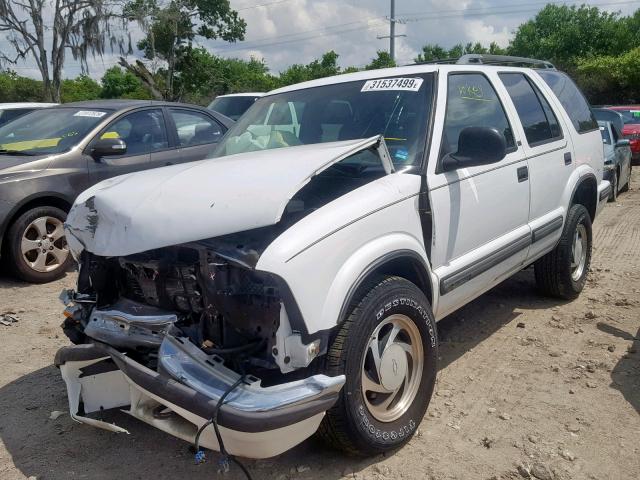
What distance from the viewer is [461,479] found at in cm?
287

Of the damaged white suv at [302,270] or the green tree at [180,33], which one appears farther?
the green tree at [180,33]

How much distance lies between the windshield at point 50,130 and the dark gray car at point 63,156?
10 millimetres

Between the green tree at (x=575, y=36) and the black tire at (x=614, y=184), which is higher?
the green tree at (x=575, y=36)

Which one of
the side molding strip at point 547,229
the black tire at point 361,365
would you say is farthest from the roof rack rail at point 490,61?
the black tire at point 361,365

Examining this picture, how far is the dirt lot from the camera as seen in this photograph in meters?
2.99

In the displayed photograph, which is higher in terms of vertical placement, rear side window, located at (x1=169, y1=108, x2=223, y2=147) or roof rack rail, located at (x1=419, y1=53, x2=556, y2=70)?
roof rack rail, located at (x1=419, y1=53, x2=556, y2=70)

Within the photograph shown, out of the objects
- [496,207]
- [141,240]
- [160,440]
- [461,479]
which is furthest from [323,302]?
[496,207]

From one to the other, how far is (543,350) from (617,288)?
1858 mm

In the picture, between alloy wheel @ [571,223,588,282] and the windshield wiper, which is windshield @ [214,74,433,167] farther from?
the windshield wiper

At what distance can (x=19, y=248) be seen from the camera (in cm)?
570

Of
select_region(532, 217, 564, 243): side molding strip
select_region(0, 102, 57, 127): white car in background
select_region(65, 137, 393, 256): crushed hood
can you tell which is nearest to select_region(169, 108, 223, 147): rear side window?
select_region(0, 102, 57, 127): white car in background

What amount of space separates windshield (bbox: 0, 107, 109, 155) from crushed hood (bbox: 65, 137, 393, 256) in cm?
341

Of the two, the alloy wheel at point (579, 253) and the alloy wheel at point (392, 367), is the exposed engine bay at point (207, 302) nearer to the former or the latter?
the alloy wheel at point (392, 367)

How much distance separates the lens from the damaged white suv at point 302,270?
2.54m
